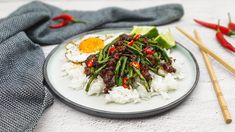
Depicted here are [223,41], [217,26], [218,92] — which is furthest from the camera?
[217,26]

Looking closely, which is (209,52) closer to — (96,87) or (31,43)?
(96,87)

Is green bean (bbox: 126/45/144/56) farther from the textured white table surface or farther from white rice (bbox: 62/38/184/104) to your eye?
the textured white table surface

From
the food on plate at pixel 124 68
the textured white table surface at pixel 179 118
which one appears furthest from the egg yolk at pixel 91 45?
the textured white table surface at pixel 179 118

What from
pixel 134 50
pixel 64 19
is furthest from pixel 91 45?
pixel 64 19

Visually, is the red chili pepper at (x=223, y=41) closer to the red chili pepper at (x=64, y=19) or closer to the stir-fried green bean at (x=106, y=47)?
the stir-fried green bean at (x=106, y=47)

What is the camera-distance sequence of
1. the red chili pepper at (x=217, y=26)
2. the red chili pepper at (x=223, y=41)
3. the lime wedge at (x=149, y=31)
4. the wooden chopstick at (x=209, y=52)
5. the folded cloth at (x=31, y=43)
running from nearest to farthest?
the folded cloth at (x=31, y=43) < the wooden chopstick at (x=209, y=52) < the lime wedge at (x=149, y=31) < the red chili pepper at (x=223, y=41) < the red chili pepper at (x=217, y=26)

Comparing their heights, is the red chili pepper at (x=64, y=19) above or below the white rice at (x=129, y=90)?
below
